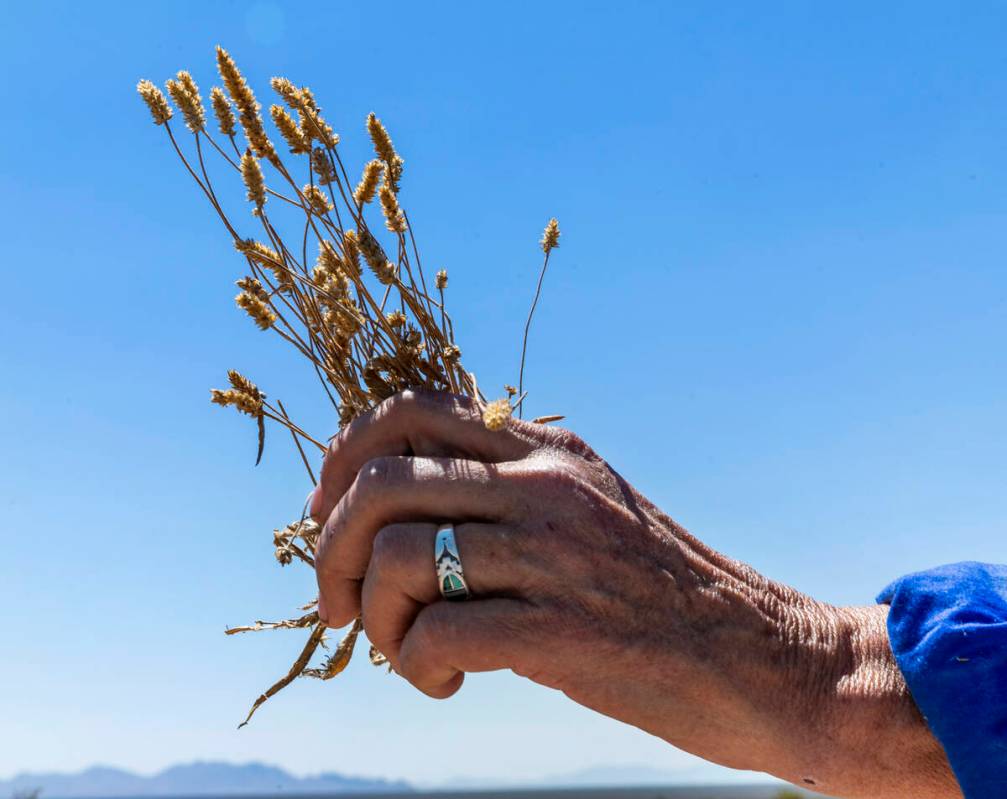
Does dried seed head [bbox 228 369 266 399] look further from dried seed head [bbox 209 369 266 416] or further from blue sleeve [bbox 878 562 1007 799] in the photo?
blue sleeve [bbox 878 562 1007 799]

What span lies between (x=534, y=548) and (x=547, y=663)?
20 centimetres

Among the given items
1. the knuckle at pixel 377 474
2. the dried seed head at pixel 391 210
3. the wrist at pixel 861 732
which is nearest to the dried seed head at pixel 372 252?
the dried seed head at pixel 391 210

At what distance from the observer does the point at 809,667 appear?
5.75 ft

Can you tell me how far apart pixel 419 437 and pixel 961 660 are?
1050mm

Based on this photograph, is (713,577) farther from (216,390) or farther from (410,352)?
(216,390)

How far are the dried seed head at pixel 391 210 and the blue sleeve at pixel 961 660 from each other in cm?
128

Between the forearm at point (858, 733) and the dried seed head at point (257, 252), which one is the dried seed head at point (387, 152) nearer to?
the dried seed head at point (257, 252)

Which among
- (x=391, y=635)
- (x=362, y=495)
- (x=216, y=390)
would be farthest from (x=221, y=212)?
(x=391, y=635)

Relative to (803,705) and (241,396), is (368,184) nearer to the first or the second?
(241,396)

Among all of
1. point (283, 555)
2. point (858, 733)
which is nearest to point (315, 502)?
point (283, 555)

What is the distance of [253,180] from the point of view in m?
2.01

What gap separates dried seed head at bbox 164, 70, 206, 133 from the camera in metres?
2.03

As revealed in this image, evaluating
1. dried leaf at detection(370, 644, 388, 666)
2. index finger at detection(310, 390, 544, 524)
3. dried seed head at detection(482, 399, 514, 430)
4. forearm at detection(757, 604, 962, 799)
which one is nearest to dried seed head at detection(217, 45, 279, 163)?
index finger at detection(310, 390, 544, 524)

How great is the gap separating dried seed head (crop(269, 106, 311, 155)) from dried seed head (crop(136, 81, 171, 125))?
22 cm
